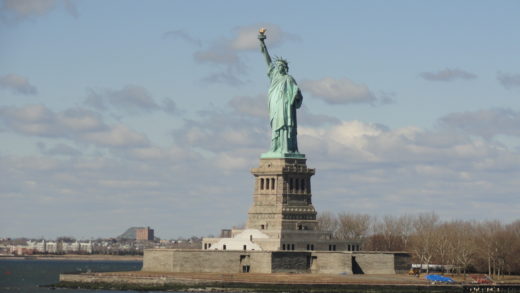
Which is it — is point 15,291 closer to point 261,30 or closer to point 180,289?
point 180,289

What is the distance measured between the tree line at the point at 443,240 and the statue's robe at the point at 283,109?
485 inches

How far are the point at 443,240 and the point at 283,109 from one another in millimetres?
28927

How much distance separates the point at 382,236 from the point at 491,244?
24177 mm

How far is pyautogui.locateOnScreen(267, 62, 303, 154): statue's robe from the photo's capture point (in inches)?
4872

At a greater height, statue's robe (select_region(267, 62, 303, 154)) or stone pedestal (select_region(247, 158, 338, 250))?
statue's robe (select_region(267, 62, 303, 154))

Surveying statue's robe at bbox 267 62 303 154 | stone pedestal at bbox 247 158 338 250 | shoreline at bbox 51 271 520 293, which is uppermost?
statue's robe at bbox 267 62 303 154

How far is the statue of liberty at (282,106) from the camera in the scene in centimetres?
12375

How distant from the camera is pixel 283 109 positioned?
124 metres

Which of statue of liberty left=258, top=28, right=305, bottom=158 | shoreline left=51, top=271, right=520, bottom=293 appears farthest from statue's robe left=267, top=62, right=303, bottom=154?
shoreline left=51, top=271, right=520, bottom=293

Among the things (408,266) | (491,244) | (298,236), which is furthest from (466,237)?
(298,236)

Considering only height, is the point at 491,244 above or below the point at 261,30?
below

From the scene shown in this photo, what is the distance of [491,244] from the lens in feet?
442

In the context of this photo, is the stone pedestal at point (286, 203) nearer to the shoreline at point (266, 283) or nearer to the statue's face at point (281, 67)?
the shoreline at point (266, 283)

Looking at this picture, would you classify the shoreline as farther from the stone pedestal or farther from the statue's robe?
the statue's robe
